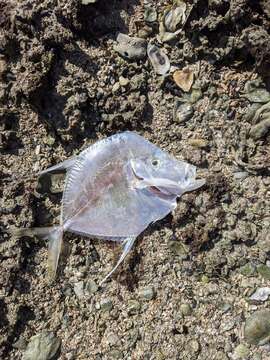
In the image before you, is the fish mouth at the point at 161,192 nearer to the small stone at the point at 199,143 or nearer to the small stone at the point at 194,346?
the small stone at the point at 199,143

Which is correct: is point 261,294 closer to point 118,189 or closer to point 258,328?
point 258,328

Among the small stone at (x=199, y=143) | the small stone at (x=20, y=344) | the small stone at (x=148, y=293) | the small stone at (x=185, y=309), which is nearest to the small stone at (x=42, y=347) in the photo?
the small stone at (x=20, y=344)

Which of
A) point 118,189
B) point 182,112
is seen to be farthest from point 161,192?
point 182,112

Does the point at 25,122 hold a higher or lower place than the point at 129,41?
lower

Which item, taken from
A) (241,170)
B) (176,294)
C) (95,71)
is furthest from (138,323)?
(95,71)

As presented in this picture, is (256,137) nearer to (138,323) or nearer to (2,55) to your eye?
(138,323)

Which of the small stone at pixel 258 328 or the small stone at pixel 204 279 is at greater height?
the small stone at pixel 204 279
